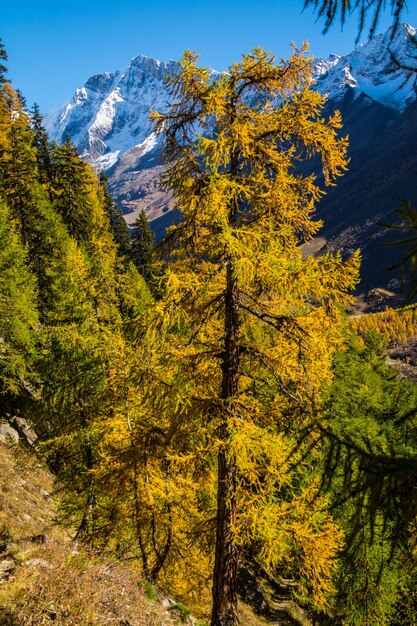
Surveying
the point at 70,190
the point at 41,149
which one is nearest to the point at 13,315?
the point at 70,190

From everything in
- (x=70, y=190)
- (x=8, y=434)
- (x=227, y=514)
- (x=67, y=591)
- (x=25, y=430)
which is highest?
(x=70, y=190)

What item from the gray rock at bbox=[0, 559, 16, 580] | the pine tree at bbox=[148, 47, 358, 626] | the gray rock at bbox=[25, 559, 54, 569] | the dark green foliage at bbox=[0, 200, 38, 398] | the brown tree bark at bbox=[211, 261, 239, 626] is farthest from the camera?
the dark green foliage at bbox=[0, 200, 38, 398]

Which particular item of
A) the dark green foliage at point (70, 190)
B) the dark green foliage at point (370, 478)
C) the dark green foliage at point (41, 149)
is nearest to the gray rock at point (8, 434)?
the dark green foliage at point (370, 478)

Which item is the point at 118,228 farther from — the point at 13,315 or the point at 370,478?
the point at 370,478

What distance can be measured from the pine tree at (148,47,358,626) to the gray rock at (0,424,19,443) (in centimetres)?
1267

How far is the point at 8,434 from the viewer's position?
59.2 feet

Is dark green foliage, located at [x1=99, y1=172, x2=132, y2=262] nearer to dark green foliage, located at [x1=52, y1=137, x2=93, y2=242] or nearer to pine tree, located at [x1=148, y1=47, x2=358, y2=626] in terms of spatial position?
dark green foliage, located at [x1=52, y1=137, x2=93, y2=242]

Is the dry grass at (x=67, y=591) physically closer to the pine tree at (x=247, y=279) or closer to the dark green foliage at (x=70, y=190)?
the pine tree at (x=247, y=279)

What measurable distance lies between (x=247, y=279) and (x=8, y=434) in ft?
50.5

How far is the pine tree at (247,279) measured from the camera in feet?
23.1

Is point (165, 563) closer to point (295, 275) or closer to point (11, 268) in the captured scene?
point (295, 275)

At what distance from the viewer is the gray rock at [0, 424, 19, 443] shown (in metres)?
17.5

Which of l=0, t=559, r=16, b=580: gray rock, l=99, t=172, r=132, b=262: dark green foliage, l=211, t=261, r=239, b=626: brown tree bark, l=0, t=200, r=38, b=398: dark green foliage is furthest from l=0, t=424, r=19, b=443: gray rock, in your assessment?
l=99, t=172, r=132, b=262: dark green foliage

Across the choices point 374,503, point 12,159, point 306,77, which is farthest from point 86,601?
point 12,159
